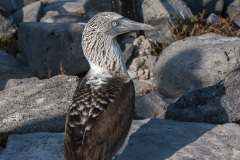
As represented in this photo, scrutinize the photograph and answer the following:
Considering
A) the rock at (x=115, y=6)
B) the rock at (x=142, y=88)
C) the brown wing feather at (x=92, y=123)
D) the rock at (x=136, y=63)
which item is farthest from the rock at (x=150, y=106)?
the rock at (x=115, y=6)

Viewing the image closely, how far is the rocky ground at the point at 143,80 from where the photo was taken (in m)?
7.29

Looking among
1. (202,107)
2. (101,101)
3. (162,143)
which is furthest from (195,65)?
(101,101)

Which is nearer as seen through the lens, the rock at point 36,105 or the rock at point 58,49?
the rock at point 36,105

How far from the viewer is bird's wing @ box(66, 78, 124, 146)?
6.12m

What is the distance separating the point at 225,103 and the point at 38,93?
2.37 meters

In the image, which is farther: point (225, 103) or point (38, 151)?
point (225, 103)

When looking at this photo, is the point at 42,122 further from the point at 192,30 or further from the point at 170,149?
the point at 192,30

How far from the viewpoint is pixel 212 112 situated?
805 centimetres

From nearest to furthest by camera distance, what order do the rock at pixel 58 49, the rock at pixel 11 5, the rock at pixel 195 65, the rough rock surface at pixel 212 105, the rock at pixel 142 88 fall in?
1. the rough rock surface at pixel 212 105
2. the rock at pixel 195 65
3. the rock at pixel 142 88
4. the rock at pixel 58 49
5. the rock at pixel 11 5

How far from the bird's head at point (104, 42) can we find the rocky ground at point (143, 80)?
873mm

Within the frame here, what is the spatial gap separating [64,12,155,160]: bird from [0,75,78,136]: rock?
5.49 feet

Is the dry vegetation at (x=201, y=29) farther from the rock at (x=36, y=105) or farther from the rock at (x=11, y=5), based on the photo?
the rock at (x=11, y=5)

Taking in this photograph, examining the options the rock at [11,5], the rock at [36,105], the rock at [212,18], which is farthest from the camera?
the rock at [11,5]

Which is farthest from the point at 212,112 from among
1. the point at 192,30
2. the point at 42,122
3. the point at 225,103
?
the point at 192,30
